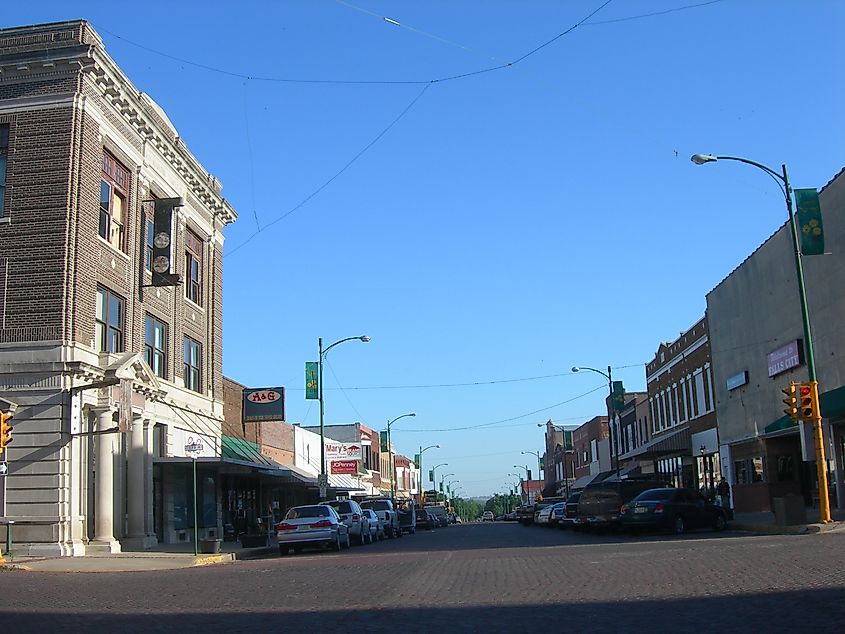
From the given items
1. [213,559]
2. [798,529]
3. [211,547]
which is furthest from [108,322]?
[798,529]

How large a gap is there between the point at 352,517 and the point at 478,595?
73.5 feet

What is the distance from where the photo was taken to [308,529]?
95.5ft

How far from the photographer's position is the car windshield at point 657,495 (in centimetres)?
2952

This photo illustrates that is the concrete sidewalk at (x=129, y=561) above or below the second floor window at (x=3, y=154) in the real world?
below

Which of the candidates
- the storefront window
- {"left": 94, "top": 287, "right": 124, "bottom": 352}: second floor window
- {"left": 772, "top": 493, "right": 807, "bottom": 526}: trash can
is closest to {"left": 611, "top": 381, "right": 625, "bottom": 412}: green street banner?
the storefront window

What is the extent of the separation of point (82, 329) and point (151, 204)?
7027 mm

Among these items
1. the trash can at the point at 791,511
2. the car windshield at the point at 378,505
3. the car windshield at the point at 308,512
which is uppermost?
the car windshield at the point at 308,512

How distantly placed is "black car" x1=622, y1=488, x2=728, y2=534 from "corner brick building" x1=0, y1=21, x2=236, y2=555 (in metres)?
13.5

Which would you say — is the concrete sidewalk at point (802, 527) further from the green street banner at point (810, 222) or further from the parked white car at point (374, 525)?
the parked white car at point (374, 525)

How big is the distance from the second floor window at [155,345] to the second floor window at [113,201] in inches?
147

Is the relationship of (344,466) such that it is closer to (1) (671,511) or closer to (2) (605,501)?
(2) (605,501)

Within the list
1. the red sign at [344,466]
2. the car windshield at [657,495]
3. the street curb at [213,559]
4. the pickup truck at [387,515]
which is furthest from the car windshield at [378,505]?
the red sign at [344,466]

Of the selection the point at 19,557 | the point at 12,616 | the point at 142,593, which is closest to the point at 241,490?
the point at 19,557

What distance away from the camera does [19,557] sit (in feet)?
81.6
